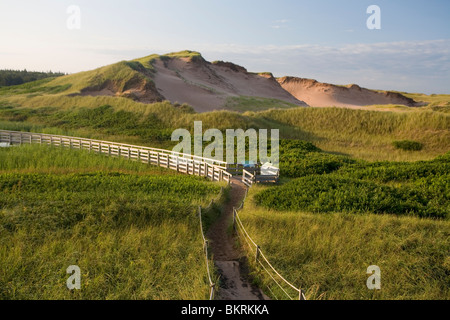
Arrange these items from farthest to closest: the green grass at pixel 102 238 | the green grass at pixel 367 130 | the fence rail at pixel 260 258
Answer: the green grass at pixel 367 130
the green grass at pixel 102 238
the fence rail at pixel 260 258

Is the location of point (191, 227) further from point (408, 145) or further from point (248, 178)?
point (408, 145)

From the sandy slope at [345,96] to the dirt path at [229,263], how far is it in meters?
67.5

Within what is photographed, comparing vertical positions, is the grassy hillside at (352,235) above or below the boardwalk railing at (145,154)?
below

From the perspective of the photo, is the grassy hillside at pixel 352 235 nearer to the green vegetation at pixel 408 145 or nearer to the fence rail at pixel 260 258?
the fence rail at pixel 260 258

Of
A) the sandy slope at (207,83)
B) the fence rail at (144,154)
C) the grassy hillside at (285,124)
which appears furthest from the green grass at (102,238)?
the sandy slope at (207,83)

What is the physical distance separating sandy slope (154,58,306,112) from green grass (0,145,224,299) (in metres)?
36.6

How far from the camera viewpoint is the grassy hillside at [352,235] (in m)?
8.46

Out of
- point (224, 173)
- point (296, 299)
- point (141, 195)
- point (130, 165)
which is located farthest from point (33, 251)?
point (130, 165)

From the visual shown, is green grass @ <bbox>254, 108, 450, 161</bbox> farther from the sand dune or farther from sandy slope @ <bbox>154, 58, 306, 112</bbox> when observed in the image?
sandy slope @ <bbox>154, 58, 306, 112</bbox>

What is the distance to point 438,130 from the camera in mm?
34000

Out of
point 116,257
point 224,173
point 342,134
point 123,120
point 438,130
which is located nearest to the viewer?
point 116,257

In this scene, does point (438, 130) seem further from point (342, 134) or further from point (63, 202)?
point (63, 202)

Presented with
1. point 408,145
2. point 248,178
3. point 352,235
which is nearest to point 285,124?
point 408,145
